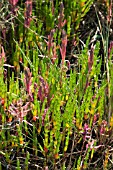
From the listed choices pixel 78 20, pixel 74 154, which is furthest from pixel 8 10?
pixel 74 154

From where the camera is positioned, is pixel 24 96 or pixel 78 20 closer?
pixel 24 96

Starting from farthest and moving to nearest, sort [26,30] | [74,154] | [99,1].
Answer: [99,1] < [26,30] < [74,154]

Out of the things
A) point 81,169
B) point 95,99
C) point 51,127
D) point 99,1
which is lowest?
point 81,169

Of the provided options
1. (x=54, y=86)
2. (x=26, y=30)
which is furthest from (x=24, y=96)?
(x=26, y=30)

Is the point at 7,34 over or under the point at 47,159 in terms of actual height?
over

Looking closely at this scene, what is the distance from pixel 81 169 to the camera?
4.68ft

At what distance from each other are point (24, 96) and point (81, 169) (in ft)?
1.10

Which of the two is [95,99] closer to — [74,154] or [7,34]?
[74,154]

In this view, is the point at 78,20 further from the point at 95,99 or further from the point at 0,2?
the point at 95,99

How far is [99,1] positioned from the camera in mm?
2100

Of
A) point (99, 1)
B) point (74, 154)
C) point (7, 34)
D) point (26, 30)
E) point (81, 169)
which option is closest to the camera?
point (81, 169)

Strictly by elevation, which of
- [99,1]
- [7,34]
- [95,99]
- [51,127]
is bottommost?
[51,127]

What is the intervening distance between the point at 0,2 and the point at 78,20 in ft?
1.25

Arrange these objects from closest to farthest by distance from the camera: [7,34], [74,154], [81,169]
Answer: [81,169] → [74,154] → [7,34]
